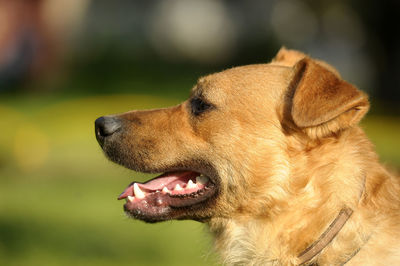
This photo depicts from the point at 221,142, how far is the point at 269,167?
404 mm

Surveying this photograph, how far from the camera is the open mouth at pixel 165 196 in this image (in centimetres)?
470

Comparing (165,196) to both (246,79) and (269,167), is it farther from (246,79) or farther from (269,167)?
(246,79)

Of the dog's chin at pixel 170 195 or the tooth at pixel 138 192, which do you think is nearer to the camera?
the dog's chin at pixel 170 195

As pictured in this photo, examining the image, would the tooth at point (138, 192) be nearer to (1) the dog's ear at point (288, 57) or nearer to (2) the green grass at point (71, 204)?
(2) the green grass at point (71, 204)

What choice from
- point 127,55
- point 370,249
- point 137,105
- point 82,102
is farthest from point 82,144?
point 127,55

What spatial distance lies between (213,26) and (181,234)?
30.0m

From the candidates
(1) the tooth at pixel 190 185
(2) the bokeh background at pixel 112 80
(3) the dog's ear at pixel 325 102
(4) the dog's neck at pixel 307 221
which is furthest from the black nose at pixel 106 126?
(3) the dog's ear at pixel 325 102

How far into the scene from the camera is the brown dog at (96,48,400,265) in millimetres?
4238

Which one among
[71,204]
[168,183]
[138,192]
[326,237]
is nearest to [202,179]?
[168,183]

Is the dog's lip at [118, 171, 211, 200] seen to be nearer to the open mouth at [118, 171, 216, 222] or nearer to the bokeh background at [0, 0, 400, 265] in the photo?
the open mouth at [118, 171, 216, 222]

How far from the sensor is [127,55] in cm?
2955

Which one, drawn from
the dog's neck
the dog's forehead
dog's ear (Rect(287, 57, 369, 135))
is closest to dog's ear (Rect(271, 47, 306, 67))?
the dog's forehead

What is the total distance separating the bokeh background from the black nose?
376 millimetres

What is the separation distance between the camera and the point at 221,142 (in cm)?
468
